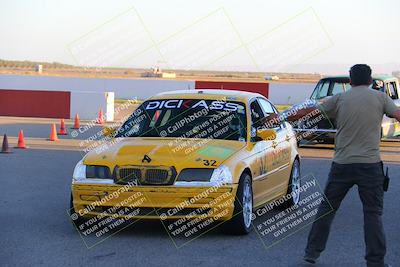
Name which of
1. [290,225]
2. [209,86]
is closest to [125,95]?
[209,86]

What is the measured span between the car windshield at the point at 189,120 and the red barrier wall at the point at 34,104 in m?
21.5

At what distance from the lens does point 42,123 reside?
26.2m

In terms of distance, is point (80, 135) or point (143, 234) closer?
point (143, 234)

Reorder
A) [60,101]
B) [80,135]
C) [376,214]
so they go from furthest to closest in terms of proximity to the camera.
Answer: [60,101] < [80,135] < [376,214]

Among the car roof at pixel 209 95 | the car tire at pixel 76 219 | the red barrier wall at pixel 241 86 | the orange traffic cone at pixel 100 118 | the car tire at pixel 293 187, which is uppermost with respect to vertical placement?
Result: the car roof at pixel 209 95

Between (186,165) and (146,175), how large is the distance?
0.40 metres

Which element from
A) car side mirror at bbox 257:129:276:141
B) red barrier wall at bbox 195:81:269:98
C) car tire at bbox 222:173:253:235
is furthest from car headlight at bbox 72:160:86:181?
red barrier wall at bbox 195:81:269:98

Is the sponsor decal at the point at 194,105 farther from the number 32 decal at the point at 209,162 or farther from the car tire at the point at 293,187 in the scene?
the car tire at the point at 293,187

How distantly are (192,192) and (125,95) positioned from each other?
3583 cm

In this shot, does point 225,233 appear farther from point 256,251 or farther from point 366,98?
Answer: point 366,98

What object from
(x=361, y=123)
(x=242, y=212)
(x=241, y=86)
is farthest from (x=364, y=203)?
(x=241, y=86)

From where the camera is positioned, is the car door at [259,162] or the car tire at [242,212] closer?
the car tire at [242,212]

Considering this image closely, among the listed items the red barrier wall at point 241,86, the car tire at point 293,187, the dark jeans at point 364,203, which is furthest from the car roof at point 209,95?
the red barrier wall at point 241,86

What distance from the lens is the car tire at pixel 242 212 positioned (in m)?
7.59
